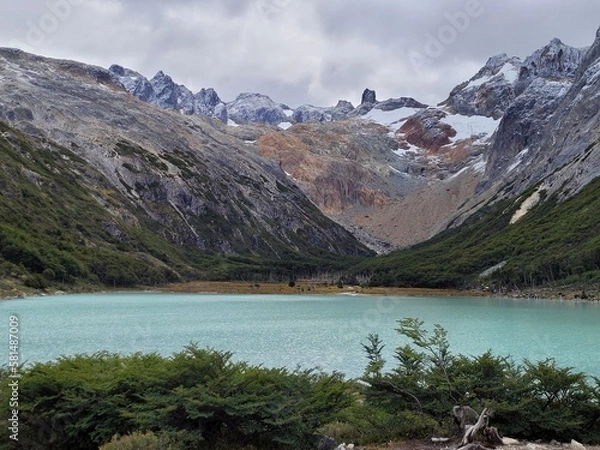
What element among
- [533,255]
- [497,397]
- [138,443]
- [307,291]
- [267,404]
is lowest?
[307,291]

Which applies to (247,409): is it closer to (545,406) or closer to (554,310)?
(545,406)

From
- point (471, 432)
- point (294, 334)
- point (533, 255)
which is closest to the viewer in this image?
point (471, 432)

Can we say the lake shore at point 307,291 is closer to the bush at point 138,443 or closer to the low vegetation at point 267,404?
the low vegetation at point 267,404

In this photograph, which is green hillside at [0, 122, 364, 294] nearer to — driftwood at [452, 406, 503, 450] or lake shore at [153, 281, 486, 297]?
lake shore at [153, 281, 486, 297]

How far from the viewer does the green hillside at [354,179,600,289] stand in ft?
423

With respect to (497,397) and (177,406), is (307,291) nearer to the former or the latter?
(497,397)

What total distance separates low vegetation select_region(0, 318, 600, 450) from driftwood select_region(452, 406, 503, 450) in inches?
24.1

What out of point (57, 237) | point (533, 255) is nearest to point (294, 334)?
point (533, 255)

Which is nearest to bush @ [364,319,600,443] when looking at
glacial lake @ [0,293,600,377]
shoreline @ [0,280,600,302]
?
glacial lake @ [0,293,600,377]

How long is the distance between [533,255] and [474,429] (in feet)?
478

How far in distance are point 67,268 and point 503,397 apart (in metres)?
135

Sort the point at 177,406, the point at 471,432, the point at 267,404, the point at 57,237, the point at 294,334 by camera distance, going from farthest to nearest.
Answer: the point at 57,237 < the point at 294,334 < the point at 267,404 < the point at 177,406 < the point at 471,432

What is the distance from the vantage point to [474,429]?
44.3 ft

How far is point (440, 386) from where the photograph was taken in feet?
52.1
